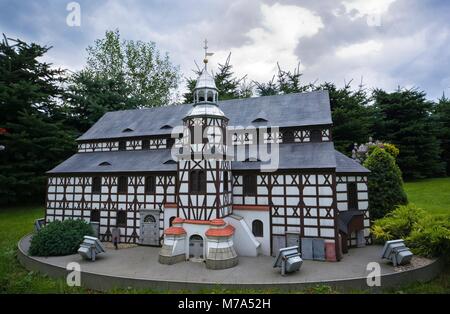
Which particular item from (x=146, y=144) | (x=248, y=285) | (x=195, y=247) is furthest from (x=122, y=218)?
(x=248, y=285)

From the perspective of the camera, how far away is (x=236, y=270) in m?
13.9

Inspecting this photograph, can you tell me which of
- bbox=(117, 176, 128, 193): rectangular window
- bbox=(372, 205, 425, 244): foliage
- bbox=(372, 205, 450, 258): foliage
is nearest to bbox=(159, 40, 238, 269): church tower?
bbox=(117, 176, 128, 193): rectangular window

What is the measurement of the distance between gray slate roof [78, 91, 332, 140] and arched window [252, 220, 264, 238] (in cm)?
711

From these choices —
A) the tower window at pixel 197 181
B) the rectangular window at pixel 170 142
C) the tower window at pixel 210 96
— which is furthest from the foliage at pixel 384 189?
the rectangular window at pixel 170 142

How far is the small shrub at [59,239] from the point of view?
1612 cm

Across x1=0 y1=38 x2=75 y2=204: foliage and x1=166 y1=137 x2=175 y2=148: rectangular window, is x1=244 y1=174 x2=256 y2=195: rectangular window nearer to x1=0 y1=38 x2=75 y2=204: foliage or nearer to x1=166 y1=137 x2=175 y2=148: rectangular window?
x1=166 y1=137 x2=175 y2=148: rectangular window

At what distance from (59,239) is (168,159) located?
8.44 metres

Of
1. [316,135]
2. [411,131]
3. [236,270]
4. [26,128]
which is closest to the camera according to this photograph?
[236,270]

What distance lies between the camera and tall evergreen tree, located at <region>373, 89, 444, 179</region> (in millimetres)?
35406

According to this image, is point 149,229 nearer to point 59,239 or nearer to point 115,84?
point 59,239

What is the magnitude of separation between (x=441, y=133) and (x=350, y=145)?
59.3 ft

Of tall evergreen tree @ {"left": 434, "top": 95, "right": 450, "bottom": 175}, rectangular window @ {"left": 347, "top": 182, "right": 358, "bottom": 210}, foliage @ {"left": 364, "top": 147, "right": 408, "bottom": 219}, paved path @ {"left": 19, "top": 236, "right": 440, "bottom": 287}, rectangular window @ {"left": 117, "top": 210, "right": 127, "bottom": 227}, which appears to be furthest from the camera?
tall evergreen tree @ {"left": 434, "top": 95, "right": 450, "bottom": 175}
